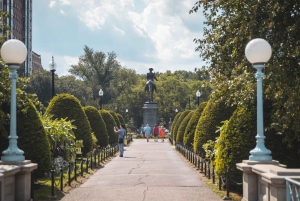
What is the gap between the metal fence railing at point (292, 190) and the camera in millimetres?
7214

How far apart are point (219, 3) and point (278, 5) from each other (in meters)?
4.02

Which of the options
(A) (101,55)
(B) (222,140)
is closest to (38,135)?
(B) (222,140)

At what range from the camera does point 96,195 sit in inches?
493

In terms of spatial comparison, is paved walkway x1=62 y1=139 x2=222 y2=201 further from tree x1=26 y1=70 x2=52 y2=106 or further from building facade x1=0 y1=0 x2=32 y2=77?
building facade x1=0 y1=0 x2=32 y2=77

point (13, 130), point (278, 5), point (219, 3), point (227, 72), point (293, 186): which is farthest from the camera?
point (227, 72)

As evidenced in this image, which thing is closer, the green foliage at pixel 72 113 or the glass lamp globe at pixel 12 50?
the glass lamp globe at pixel 12 50

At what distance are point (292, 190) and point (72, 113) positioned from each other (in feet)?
53.2

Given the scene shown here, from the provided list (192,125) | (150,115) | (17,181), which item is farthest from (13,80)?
(150,115)

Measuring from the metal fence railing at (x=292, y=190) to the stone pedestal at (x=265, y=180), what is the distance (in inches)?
9.3

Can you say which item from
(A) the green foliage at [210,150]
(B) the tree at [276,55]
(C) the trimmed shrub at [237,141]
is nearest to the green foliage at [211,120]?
(A) the green foliage at [210,150]

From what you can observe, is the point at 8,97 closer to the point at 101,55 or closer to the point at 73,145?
the point at 73,145

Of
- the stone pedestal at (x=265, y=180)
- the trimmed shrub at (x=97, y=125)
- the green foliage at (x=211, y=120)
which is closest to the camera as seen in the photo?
the stone pedestal at (x=265, y=180)

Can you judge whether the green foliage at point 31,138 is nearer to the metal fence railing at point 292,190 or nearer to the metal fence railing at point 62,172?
the metal fence railing at point 62,172

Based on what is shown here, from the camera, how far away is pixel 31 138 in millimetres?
13008
